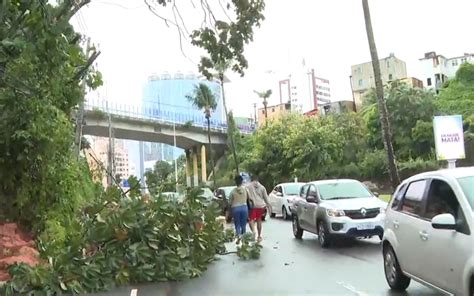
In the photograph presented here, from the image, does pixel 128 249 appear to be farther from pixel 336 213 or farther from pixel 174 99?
pixel 174 99

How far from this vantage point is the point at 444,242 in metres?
6.20

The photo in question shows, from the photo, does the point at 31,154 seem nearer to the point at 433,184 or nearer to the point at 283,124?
the point at 433,184

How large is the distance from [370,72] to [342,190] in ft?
284

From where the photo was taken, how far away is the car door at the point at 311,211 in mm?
15118

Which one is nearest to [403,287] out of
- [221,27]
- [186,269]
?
[186,269]

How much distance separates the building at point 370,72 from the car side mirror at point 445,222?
91.9m

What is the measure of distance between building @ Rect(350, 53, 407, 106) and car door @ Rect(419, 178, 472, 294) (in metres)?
91.2

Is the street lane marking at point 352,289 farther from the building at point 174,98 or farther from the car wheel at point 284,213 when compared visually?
the building at point 174,98

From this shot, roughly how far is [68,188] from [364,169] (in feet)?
139

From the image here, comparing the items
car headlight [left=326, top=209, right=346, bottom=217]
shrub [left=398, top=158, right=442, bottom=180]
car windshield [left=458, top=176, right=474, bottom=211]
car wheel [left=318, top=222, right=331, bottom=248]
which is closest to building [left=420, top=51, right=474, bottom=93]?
shrub [left=398, top=158, right=442, bottom=180]

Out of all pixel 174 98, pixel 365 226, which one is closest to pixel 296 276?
pixel 365 226

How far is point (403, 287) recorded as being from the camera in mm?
8297

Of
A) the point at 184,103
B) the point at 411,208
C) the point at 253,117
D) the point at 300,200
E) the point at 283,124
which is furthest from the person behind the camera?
the point at 253,117

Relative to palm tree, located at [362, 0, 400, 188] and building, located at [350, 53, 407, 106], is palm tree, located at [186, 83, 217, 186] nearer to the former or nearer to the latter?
building, located at [350, 53, 407, 106]
